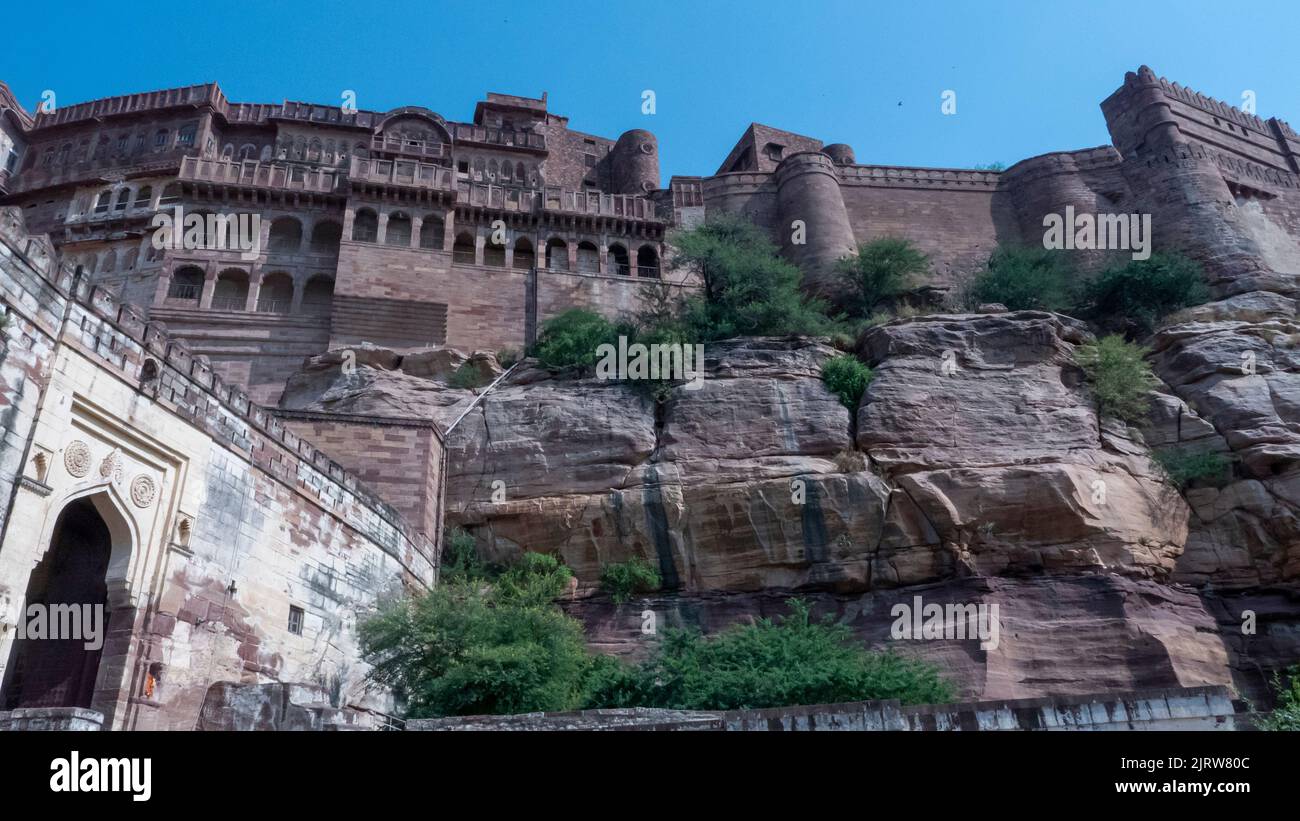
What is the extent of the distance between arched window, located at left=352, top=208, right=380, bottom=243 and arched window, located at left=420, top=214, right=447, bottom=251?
160 cm

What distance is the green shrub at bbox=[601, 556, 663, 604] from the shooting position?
2022cm

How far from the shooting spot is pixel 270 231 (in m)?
33.4

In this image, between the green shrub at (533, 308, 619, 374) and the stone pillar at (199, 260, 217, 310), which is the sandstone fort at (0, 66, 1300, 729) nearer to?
the stone pillar at (199, 260, 217, 310)

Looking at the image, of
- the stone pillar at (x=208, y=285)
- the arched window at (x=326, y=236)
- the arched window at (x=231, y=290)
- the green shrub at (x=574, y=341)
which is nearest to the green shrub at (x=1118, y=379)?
the green shrub at (x=574, y=341)

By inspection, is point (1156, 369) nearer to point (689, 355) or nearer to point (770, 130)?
point (689, 355)

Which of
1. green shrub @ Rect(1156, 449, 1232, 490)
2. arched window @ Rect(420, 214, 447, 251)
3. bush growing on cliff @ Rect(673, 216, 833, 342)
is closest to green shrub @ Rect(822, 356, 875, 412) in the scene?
bush growing on cliff @ Rect(673, 216, 833, 342)

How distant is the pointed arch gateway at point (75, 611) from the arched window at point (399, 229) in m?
20.0

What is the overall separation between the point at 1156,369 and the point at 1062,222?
47.0 ft

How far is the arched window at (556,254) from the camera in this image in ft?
112

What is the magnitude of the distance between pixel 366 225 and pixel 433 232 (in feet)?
7.59

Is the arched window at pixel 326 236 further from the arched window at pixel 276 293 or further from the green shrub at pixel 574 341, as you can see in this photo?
the green shrub at pixel 574 341

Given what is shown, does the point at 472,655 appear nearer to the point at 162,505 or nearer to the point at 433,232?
the point at 162,505

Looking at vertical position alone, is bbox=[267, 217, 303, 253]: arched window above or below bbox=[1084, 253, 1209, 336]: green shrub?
above
